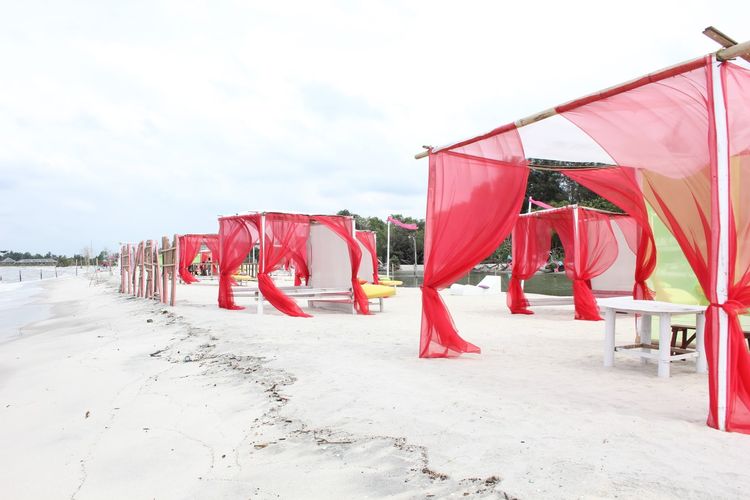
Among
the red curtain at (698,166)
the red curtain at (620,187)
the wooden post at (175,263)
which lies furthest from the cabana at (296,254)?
the red curtain at (698,166)

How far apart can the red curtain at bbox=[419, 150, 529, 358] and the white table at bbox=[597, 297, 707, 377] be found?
4.53ft

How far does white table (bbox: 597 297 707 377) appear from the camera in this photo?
467 cm

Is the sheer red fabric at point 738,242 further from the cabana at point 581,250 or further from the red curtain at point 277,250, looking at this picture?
the red curtain at point 277,250

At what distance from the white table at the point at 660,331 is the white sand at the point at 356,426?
18 cm

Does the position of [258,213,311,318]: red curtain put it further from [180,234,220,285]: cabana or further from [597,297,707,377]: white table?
[180,234,220,285]: cabana

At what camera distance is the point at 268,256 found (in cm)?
1067

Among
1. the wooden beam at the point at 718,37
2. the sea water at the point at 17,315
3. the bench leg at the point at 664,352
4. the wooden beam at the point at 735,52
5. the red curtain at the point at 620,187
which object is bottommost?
the sea water at the point at 17,315

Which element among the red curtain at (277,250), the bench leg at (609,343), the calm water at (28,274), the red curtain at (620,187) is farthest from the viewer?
the calm water at (28,274)

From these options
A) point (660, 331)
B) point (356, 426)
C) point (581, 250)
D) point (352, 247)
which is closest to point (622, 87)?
point (660, 331)

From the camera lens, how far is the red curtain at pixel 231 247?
11521 millimetres

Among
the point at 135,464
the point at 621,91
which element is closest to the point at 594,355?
the point at 621,91

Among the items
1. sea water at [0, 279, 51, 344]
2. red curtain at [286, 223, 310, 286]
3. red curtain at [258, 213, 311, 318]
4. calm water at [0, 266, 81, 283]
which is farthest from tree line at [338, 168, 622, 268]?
calm water at [0, 266, 81, 283]

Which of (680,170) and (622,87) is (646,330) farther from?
(622,87)

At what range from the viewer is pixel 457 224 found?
5758mm
